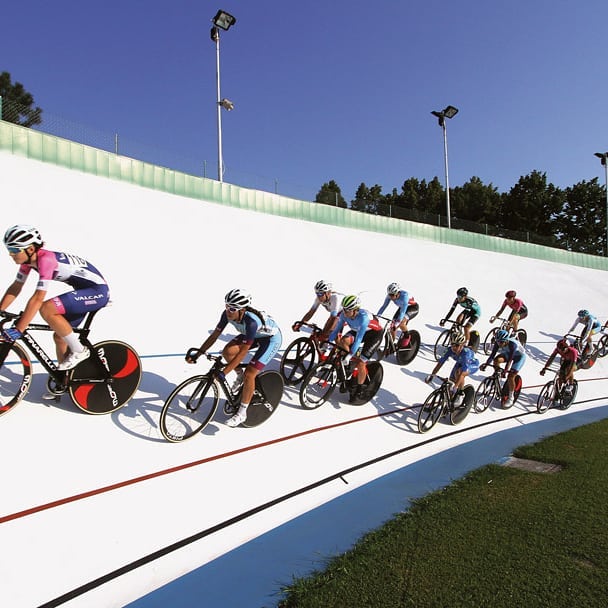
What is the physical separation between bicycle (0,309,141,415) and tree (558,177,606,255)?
172ft

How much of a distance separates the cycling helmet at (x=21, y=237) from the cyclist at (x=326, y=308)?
3200 mm

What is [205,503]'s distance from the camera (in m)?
3.39

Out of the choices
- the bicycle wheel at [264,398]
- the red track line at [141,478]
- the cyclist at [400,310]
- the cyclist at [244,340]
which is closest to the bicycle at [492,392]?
the cyclist at [400,310]

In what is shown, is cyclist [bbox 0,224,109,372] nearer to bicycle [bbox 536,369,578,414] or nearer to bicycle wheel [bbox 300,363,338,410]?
bicycle wheel [bbox 300,363,338,410]

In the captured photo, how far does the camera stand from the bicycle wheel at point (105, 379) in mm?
3971

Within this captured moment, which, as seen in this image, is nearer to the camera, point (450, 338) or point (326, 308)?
point (326, 308)

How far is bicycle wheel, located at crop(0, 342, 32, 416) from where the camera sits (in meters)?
3.44

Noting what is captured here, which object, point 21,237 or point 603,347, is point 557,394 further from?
point 21,237

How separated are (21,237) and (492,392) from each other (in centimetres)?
663

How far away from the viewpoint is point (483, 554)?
290 cm

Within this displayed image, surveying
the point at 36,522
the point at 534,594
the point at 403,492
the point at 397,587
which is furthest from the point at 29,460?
the point at 534,594

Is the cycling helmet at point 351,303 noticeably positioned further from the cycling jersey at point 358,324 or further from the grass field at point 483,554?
the grass field at point 483,554

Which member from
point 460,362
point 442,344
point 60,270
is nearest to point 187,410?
point 60,270

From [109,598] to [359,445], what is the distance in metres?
3.02
